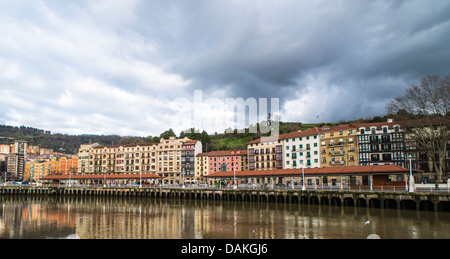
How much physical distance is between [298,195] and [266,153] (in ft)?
144

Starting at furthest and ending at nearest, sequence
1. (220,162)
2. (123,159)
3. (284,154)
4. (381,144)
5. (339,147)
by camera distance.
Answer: (123,159) < (220,162) < (284,154) < (339,147) < (381,144)

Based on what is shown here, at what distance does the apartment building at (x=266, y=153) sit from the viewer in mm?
95425

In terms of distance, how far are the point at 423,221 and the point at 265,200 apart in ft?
103

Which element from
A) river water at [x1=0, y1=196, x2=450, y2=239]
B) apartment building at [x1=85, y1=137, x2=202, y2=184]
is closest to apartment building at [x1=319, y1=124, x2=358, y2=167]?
river water at [x1=0, y1=196, x2=450, y2=239]

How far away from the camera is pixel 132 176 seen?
103 meters

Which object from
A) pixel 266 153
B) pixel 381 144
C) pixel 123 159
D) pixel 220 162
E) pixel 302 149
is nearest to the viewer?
pixel 381 144

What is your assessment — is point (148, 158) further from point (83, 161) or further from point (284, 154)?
point (284, 154)

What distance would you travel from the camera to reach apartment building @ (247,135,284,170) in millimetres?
95425

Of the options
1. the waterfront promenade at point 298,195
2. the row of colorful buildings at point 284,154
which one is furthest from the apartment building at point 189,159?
the waterfront promenade at point 298,195

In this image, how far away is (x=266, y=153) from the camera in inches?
3893

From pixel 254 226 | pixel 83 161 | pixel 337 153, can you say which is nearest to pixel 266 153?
pixel 337 153
